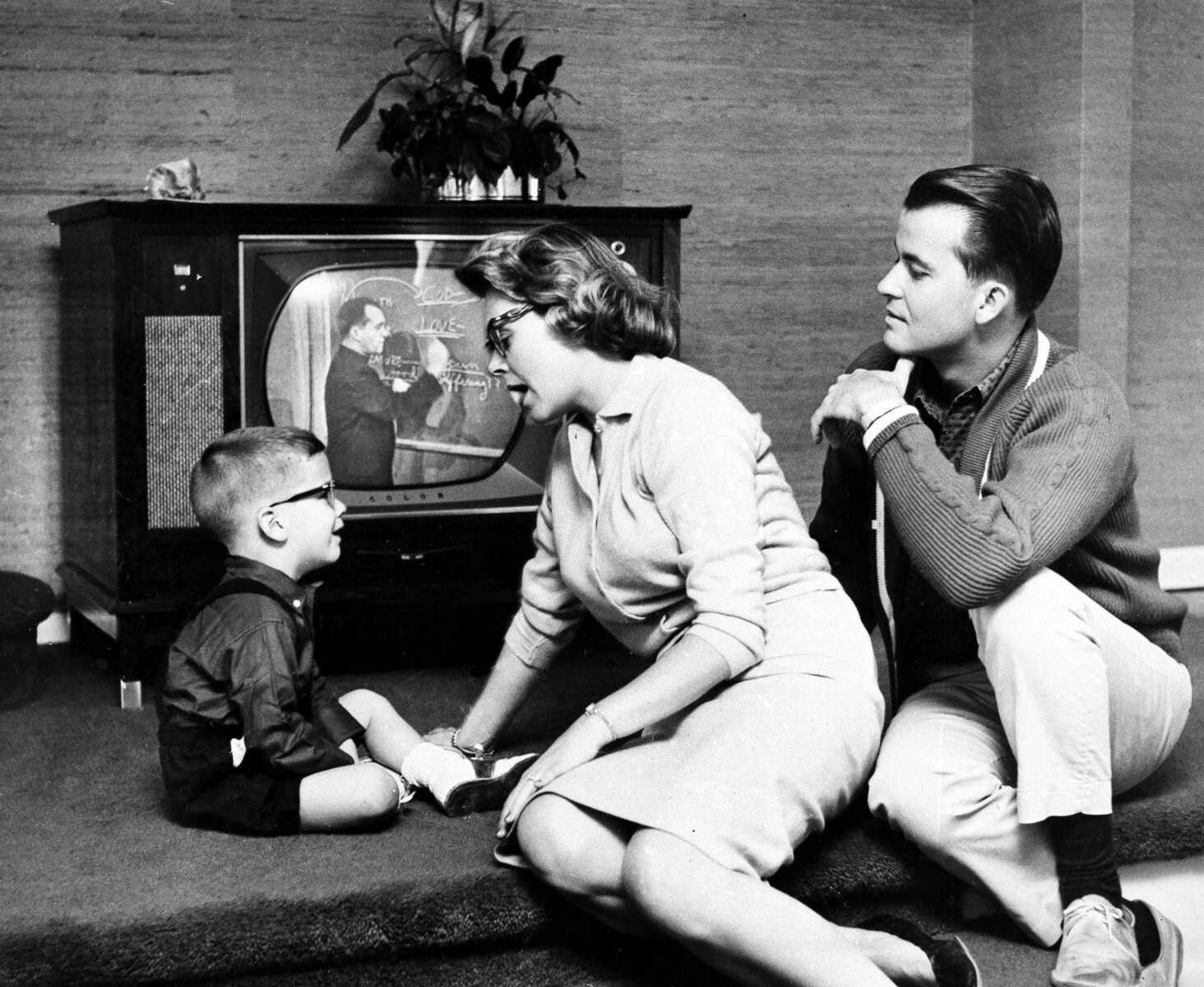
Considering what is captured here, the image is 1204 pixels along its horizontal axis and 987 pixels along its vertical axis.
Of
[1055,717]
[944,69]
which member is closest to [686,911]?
[1055,717]

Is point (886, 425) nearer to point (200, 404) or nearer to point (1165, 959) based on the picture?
point (1165, 959)

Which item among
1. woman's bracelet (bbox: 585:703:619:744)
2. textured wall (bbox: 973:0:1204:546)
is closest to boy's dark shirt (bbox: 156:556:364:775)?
woman's bracelet (bbox: 585:703:619:744)

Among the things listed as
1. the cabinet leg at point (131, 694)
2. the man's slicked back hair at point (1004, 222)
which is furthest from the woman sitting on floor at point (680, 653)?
the cabinet leg at point (131, 694)

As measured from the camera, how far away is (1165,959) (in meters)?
1.86

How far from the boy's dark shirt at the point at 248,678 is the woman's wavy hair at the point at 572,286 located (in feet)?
1.70

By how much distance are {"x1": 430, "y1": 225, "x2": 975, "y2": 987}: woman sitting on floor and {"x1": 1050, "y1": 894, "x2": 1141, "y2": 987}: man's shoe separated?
14cm

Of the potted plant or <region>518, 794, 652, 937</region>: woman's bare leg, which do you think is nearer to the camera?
<region>518, 794, 652, 937</region>: woman's bare leg

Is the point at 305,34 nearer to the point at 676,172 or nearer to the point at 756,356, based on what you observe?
the point at 676,172

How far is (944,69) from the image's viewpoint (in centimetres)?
406

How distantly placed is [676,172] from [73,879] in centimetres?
245

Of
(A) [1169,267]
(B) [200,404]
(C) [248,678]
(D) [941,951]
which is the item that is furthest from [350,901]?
(A) [1169,267]

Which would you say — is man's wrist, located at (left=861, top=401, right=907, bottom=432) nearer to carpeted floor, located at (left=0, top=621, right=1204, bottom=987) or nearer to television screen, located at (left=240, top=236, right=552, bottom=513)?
carpeted floor, located at (left=0, top=621, right=1204, bottom=987)

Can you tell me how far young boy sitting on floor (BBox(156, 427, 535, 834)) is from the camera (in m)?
2.01

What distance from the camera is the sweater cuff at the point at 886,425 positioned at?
189 centimetres
